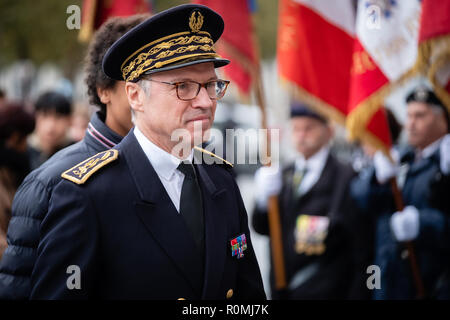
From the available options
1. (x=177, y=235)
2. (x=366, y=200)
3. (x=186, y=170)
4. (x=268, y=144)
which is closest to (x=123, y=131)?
(x=186, y=170)

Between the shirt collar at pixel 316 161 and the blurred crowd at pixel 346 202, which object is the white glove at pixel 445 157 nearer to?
the blurred crowd at pixel 346 202

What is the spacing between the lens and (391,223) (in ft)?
15.1

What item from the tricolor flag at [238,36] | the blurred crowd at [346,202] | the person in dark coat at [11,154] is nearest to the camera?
the person in dark coat at [11,154]

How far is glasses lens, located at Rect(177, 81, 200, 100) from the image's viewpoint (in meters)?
2.15

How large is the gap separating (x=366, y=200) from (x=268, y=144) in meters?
0.90

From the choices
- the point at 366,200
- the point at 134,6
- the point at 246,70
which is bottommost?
the point at 366,200

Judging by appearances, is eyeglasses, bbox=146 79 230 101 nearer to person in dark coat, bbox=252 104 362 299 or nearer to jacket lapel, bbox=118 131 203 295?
jacket lapel, bbox=118 131 203 295

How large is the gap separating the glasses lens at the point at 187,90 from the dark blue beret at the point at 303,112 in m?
3.23

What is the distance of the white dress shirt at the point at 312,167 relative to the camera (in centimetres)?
506

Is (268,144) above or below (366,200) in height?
above

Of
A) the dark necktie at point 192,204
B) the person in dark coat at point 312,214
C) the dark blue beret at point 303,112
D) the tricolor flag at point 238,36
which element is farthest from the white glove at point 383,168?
the dark necktie at point 192,204

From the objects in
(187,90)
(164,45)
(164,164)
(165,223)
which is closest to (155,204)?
(165,223)

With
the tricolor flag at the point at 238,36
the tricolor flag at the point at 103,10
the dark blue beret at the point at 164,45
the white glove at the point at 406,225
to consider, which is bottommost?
the white glove at the point at 406,225
